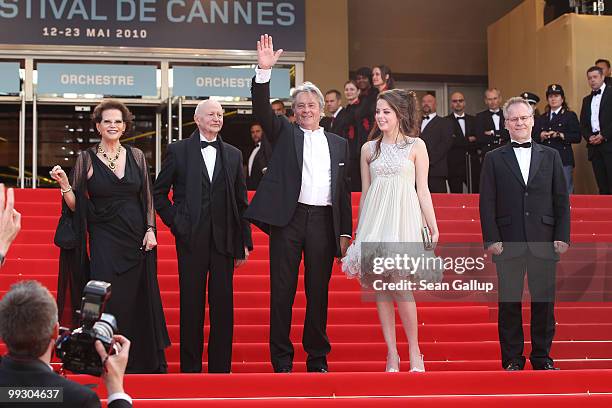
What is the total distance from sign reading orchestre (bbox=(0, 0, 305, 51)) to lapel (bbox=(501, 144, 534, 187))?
27.5 feet

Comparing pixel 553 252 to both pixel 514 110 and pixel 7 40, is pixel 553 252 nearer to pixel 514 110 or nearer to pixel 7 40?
pixel 514 110

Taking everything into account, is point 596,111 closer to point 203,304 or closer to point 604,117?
point 604,117

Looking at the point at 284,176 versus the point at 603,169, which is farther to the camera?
the point at 603,169

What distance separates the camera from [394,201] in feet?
21.2

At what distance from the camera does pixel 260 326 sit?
8055mm

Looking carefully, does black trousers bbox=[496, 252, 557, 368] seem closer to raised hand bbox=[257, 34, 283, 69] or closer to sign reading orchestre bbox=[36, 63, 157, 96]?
raised hand bbox=[257, 34, 283, 69]

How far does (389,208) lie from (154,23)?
9.10 meters

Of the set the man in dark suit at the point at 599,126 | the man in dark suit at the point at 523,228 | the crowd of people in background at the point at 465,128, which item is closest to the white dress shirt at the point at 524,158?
the man in dark suit at the point at 523,228

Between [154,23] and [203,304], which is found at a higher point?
[154,23]

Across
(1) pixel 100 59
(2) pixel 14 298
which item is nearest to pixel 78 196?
(2) pixel 14 298

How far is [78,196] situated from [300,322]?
227 centimetres

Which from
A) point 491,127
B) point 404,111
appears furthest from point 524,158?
point 491,127

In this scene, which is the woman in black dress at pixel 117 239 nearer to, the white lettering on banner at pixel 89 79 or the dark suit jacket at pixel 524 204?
the dark suit jacket at pixel 524 204

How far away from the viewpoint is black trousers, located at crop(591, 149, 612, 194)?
12469 millimetres
